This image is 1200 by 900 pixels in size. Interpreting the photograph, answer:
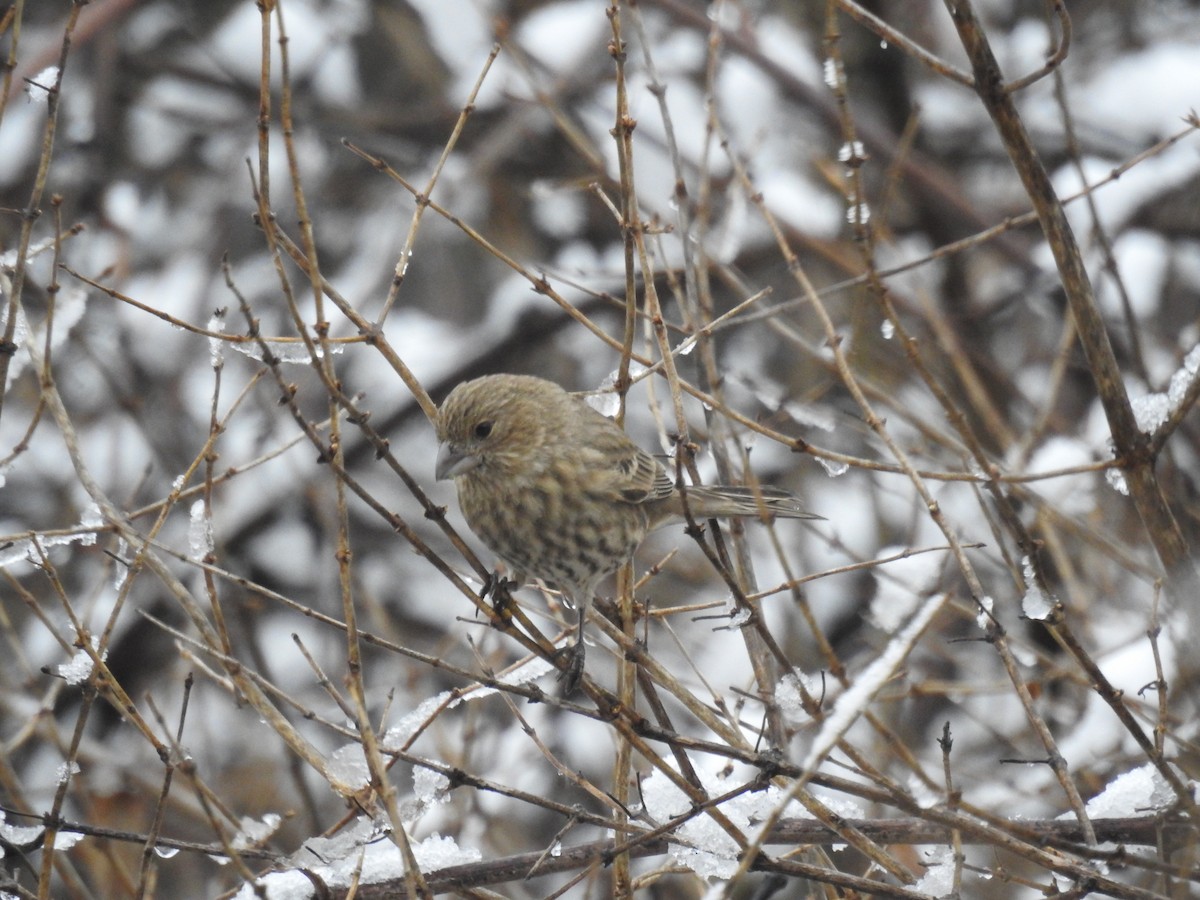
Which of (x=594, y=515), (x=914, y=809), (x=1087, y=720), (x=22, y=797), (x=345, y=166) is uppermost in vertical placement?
(x=345, y=166)

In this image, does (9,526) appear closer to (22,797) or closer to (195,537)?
(22,797)

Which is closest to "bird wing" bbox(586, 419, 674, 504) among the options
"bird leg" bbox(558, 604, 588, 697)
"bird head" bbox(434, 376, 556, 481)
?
"bird head" bbox(434, 376, 556, 481)

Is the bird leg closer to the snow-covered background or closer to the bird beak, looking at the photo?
the bird beak

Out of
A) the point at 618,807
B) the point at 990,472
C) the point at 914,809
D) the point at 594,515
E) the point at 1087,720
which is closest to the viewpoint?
the point at 914,809

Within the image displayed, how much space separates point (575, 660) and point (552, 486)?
78 cm

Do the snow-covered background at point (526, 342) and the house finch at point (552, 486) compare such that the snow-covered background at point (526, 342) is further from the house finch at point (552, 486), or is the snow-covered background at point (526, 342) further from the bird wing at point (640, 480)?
the house finch at point (552, 486)

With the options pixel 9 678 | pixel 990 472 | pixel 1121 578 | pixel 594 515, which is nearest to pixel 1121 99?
pixel 1121 578

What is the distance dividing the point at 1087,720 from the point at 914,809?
3230 millimetres

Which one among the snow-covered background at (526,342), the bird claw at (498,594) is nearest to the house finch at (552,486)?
the bird claw at (498,594)

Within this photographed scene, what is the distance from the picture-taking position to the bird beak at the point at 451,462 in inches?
179

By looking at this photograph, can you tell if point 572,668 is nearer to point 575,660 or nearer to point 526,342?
point 575,660

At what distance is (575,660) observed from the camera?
4332 millimetres

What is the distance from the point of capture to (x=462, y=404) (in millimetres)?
4590

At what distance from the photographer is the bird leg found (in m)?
4.18
